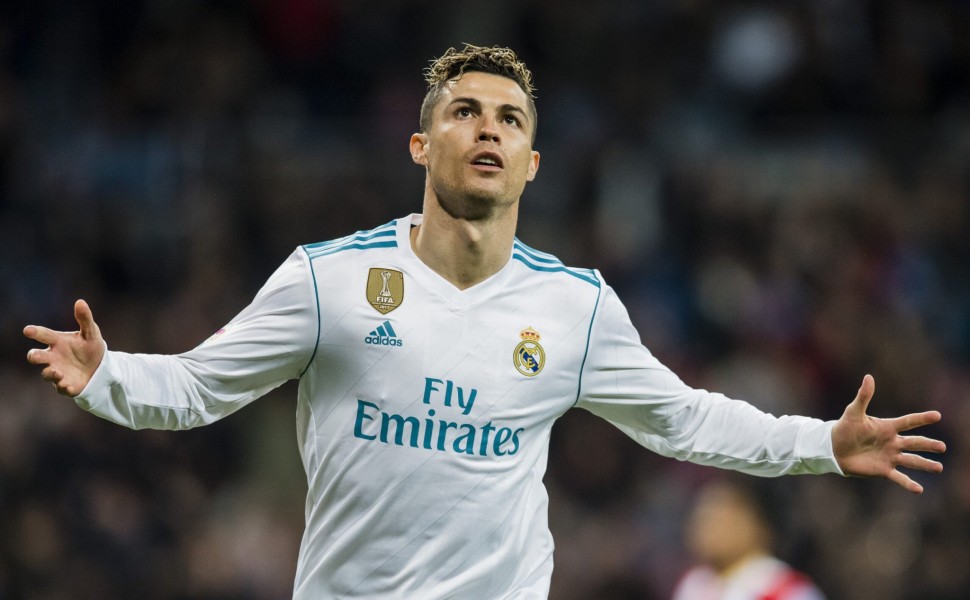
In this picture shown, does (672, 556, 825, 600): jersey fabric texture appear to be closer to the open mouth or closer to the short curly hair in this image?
the short curly hair

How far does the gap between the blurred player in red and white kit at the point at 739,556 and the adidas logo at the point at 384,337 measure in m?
3.57

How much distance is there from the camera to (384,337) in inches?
172

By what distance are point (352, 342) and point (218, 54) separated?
7.97m

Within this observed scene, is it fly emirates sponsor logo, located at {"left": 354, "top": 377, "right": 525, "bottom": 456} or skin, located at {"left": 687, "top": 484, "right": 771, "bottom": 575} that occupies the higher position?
fly emirates sponsor logo, located at {"left": 354, "top": 377, "right": 525, "bottom": 456}

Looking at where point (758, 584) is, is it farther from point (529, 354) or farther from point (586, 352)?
point (529, 354)

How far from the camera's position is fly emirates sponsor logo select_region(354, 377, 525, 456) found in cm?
430

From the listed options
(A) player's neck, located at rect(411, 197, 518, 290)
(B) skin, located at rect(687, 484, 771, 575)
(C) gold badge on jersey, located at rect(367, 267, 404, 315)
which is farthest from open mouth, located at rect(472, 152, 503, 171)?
(B) skin, located at rect(687, 484, 771, 575)

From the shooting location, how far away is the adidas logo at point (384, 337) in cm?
A: 435

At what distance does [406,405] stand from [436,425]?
112mm

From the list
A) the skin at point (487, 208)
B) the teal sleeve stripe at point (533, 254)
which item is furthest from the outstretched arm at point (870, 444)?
the teal sleeve stripe at point (533, 254)

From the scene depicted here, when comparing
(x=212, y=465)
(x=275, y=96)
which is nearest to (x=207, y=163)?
(x=275, y=96)

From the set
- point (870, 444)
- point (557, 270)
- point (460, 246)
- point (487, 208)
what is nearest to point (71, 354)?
point (460, 246)

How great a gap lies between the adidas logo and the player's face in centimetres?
47

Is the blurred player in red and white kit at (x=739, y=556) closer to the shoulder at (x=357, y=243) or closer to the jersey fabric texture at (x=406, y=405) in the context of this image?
the jersey fabric texture at (x=406, y=405)
